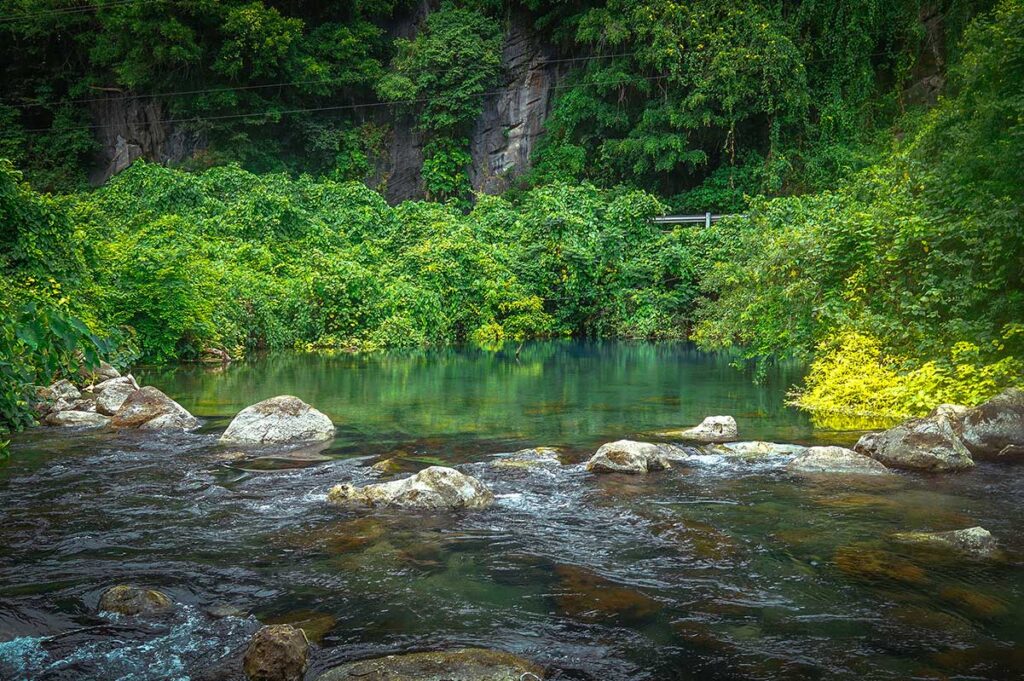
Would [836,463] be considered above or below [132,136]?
below

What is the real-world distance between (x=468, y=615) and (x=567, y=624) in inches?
23.5

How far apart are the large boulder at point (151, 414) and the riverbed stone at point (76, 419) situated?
0.70 ft

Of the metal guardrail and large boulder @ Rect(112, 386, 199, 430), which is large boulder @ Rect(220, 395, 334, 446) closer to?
large boulder @ Rect(112, 386, 199, 430)

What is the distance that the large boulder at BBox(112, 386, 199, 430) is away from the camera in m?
11.5

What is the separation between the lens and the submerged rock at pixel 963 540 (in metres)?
6.24

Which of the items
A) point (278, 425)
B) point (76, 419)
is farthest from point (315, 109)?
point (278, 425)

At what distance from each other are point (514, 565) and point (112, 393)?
8817 mm

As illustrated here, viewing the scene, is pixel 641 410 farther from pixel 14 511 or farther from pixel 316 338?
pixel 316 338

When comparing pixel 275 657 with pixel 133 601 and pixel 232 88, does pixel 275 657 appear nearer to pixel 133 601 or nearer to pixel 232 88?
pixel 133 601

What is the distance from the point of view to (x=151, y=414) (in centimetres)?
1177

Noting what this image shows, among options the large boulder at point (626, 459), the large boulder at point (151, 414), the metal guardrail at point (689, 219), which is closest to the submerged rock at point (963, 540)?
the large boulder at point (626, 459)

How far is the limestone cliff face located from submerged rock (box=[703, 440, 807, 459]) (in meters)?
33.0

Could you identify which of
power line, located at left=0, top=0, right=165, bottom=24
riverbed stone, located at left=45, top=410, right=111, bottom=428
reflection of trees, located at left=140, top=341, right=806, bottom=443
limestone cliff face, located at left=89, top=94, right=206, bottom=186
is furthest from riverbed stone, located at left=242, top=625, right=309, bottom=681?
limestone cliff face, located at left=89, top=94, right=206, bottom=186

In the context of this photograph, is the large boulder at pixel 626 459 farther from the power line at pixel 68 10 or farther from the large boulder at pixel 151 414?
the power line at pixel 68 10
